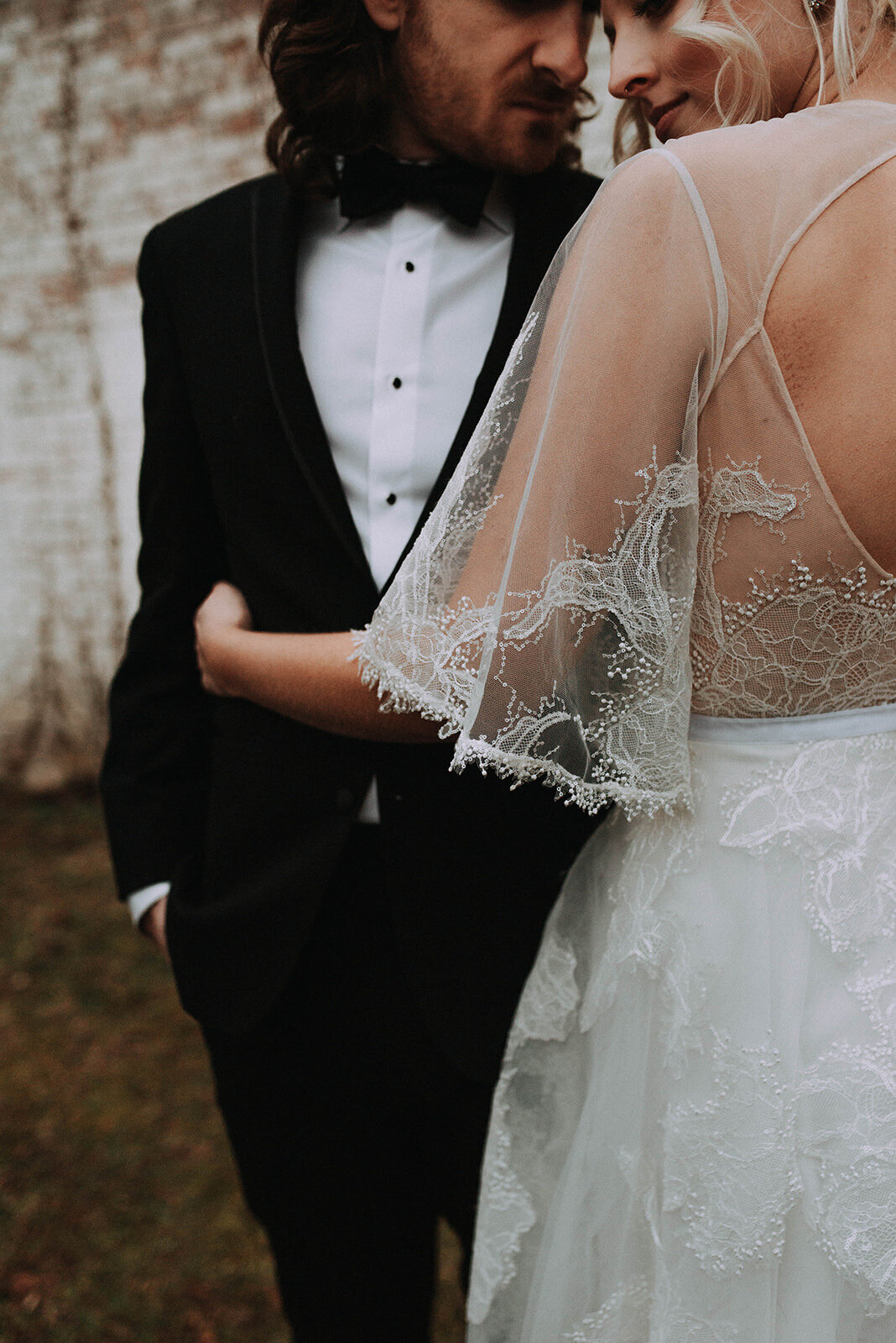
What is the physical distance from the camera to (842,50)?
100cm

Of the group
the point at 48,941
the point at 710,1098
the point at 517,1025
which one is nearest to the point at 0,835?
the point at 48,941

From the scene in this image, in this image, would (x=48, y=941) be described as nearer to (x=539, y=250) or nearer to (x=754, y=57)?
(x=539, y=250)

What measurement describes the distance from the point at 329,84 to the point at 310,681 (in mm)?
1040

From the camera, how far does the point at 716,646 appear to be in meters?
1.10

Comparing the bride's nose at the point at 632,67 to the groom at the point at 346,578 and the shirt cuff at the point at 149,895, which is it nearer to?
the groom at the point at 346,578

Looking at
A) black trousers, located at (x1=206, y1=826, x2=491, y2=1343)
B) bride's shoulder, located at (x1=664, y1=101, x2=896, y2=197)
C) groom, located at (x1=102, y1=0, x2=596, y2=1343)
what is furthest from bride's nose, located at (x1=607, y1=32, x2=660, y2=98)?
black trousers, located at (x1=206, y1=826, x2=491, y2=1343)

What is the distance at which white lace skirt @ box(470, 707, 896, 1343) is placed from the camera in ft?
3.41

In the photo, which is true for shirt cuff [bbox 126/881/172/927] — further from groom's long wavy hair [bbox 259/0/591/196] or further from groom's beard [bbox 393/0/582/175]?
groom's beard [bbox 393/0/582/175]

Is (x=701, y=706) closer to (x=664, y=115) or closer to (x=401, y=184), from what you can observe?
(x=664, y=115)

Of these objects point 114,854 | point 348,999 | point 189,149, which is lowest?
point 348,999

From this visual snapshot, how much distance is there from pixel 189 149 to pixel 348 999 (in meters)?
3.57

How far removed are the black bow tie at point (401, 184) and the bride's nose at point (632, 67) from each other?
20.7 inches

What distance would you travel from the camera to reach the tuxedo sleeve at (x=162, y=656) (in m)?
1.77

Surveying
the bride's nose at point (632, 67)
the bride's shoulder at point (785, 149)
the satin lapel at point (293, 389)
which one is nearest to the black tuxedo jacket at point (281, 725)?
the satin lapel at point (293, 389)
